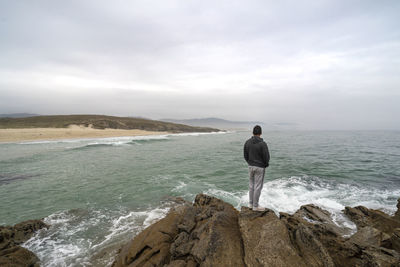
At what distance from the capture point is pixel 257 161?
20.0ft

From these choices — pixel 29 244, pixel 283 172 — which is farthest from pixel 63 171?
pixel 283 172

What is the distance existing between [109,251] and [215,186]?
8.56 m

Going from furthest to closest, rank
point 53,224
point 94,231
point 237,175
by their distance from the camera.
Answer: point 237,175
point 53,224
point 94,231

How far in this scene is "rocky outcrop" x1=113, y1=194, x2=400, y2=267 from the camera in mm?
4367

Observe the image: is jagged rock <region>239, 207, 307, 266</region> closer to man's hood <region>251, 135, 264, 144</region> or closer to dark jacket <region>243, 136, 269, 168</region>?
dark jacket <region>243, 136, 269, 168</region>

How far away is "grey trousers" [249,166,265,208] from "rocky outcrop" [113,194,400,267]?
41 centimetres

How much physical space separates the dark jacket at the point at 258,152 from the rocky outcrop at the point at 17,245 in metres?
8.07

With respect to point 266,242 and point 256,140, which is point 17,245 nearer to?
point 266,242

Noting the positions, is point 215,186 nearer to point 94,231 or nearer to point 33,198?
point 94,231

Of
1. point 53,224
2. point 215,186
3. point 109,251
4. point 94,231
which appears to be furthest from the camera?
point 215,186

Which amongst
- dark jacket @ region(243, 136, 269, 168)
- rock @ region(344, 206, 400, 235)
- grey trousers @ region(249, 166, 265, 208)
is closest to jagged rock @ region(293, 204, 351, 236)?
rock @ region(344, 206, 400, 235)

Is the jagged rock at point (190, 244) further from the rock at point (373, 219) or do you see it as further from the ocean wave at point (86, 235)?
the rock at point (373, 219)

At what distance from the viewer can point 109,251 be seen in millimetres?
6875

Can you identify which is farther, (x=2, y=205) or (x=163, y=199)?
(x=163, y=199)
